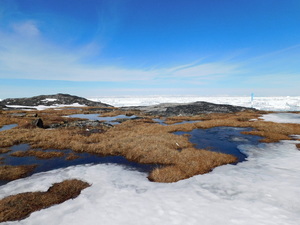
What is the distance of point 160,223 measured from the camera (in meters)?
5.77

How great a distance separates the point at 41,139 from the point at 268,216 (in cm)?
2054

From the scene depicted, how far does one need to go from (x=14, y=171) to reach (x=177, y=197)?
10.4m

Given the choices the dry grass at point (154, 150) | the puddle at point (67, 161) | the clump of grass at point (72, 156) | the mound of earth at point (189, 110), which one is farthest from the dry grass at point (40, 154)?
the mound of earth at point (189, 110)

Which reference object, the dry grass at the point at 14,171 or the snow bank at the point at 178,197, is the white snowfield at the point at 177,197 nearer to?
the snow bank at the point at 178,197

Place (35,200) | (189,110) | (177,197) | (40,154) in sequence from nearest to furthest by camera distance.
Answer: (35,200) < (177,197) < (40,154) < (189,110)

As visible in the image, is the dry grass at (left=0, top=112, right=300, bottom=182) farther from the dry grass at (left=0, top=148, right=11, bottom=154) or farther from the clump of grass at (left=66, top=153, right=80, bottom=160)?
the dry grass at (left=0, top=148, right=11, bottom=154)

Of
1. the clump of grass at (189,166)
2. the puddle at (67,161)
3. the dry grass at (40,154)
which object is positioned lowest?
the puddle at (67,161)

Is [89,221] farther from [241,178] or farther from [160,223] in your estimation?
[241,178]

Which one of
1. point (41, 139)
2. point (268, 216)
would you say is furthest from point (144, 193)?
point (41, 139)

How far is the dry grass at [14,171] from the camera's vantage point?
9.73 m

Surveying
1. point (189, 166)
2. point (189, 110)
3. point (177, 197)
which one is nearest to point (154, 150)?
point (189, 166)

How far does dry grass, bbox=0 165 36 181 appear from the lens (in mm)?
9734

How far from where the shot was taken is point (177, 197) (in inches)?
297

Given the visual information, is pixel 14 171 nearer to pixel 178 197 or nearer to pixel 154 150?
pixel 154 150
